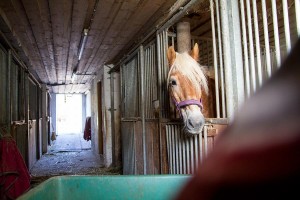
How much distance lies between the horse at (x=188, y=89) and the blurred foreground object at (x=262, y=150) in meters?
1.84

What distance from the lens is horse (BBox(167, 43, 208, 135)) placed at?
2.15m

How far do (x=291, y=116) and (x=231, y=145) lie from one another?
76 mm

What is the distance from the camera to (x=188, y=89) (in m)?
2.28

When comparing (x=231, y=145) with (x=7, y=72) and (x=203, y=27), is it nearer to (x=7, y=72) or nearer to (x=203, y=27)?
(x=203, y=27)

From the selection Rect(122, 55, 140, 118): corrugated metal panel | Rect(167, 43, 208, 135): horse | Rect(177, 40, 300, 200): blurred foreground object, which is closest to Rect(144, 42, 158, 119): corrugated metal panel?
Rect(122, 55, 140, 118): corrugated metal panel

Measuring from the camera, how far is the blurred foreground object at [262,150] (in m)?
0.25

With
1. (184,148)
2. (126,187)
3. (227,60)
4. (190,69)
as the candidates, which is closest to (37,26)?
(190,69)

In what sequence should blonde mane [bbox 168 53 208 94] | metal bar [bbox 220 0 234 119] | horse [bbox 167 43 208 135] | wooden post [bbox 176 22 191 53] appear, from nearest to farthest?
metal bar [bbox 220 0 234 119], horse [bbox 167 43 208 135], blonde mane [bbox 168 53 208 94], wooden post [bbox 176 22 191 53]

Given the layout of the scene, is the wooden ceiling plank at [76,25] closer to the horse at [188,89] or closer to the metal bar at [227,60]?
the horse at [188,89]

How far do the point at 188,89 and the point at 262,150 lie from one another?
2028 mm

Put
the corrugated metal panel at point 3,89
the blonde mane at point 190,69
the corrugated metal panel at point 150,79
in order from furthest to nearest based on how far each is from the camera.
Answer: the corrugated metal panel at point 3,89 < the corrugated metal panel at point 150,79 < the blonde mane at point 190,69

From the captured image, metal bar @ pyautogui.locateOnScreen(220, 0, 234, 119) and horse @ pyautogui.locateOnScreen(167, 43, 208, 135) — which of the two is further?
horse @ pyautogui.locateOnScreen(167, 43, 208, 135)

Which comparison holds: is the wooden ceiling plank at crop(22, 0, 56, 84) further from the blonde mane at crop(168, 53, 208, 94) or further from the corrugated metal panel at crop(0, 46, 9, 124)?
the blonde mane at crop(168, 53, 208, 94)

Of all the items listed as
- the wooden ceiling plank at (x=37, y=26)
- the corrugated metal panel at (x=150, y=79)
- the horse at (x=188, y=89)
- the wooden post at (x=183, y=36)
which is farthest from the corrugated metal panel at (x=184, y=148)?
the wooden ceiling plank at (x=37, y=26)
